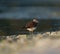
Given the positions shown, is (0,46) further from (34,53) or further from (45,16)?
(45,16)

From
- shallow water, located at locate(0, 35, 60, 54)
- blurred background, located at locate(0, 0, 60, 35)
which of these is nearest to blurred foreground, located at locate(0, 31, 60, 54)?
shallow water, located at locate(0, 35, 60, 54)

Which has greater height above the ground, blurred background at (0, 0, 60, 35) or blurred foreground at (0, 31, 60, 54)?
blurred foreground at (0, 31, 60, 54)

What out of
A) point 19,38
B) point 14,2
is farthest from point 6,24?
point 19,38

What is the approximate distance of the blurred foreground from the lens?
3.66 meters

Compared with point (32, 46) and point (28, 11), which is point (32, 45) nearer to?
point (32, 46)

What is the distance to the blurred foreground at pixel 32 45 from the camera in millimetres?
3664

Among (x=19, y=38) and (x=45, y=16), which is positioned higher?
(x=19, y=38)

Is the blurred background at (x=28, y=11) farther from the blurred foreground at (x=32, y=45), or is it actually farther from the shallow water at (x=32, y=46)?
the shallow water at (x=32, y=46)

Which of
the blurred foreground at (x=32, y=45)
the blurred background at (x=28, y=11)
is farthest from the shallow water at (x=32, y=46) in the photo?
the blurred background at (x=28, y=11)

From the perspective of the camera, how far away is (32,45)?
398cm

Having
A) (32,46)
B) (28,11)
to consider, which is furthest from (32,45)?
(28,11)

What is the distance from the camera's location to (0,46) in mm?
3959

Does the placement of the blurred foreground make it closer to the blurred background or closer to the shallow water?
the shallow water

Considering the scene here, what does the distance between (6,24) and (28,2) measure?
871 millimetres
